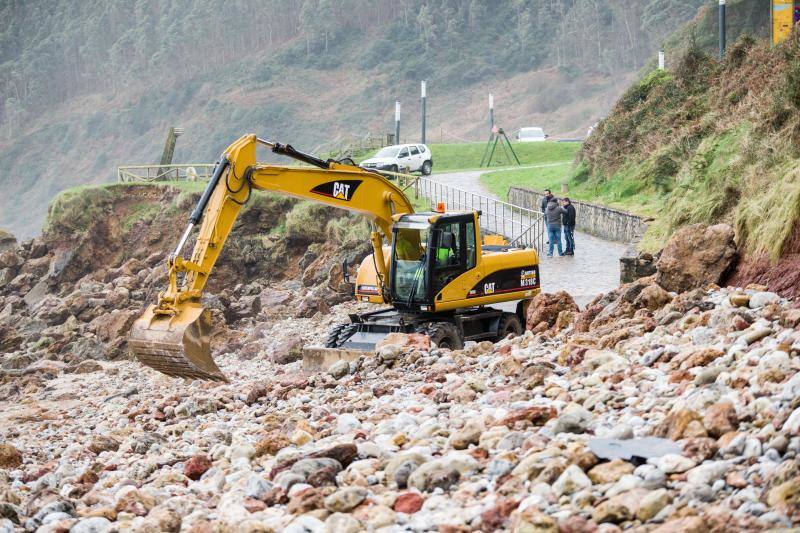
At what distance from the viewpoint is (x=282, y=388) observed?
14.4 metres

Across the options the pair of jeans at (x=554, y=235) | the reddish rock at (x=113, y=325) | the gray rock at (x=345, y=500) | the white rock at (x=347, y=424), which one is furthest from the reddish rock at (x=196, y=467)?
the pair of jeans at (x=554, y=235)

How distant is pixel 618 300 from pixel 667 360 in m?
3.68

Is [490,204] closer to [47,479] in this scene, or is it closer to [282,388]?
[282,388]

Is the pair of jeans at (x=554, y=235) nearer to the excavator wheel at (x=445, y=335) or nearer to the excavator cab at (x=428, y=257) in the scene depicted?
the excavator cab at (x=428, y=257)

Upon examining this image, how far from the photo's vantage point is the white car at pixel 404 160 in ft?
146

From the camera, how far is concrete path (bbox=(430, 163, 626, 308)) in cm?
2153

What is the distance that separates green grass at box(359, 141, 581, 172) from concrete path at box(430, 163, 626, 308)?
22.9 metres

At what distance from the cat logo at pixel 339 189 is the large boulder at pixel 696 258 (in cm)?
482

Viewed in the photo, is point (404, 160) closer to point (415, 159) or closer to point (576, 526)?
point (415, 159)

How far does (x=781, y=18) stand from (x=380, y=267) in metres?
16.4

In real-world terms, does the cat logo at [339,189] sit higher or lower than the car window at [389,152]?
lower

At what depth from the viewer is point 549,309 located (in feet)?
52.6

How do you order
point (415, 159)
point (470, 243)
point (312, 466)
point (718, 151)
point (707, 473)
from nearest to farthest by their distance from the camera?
point (707, 473)
point (312, 466)
point (470, 243)
point (718, 151)
point (415, 159)

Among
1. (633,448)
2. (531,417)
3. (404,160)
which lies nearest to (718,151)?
(531,417)
